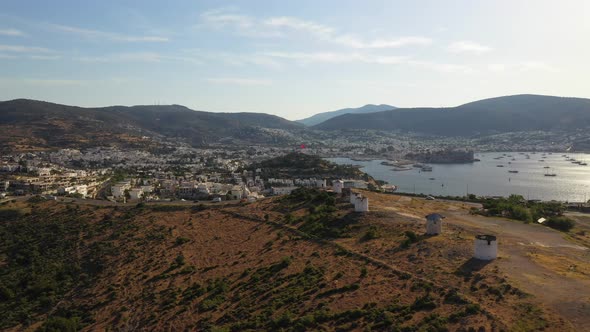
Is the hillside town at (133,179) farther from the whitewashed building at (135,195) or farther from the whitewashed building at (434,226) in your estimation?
the whitewashed building at (434,226)

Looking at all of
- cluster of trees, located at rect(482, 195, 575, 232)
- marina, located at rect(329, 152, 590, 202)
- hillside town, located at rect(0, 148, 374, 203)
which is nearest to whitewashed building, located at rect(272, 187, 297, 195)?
hillside town, located at rect(0, 148, 374, 203)

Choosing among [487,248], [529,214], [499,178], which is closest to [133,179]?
[529,214]

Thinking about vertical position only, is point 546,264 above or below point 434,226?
below

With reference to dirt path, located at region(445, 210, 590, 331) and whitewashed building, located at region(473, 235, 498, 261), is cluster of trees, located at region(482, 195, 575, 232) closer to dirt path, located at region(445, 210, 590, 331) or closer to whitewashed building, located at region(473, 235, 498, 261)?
dirt path, located at region(445, 210, 590, 331)

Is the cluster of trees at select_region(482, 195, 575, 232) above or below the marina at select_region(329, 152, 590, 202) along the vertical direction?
above

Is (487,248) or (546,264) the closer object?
(546,264)

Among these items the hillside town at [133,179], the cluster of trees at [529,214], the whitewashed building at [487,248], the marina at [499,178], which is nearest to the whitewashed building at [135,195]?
the hillside town at [133,179]

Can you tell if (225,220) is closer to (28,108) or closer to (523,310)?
(523,310)

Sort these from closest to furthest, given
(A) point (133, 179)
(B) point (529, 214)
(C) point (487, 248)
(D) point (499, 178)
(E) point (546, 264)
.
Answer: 1. (E) point (546, 264)
2. (C) point (487, 248)
3. (B) point (529, 214)
4. (A) point (133, 179)
5. (D) point (499, 178)

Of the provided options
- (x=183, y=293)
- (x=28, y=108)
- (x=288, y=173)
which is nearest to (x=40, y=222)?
(x=183, y=293)

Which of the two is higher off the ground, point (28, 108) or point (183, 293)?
point (28, 108)

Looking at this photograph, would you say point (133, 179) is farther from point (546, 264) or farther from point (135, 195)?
point (546, 264)
